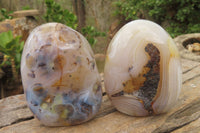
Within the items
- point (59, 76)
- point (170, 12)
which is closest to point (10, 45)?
point (59, 76)

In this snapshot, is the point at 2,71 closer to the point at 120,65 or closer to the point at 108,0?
the point at 120,65

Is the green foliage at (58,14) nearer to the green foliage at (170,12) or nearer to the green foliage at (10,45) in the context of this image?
the green foliage at (10,45)

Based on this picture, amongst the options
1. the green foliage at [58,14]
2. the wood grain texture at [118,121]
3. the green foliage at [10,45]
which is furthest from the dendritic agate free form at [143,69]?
the green foliage at [58,14]

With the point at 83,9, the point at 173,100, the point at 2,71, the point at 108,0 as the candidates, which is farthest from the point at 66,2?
the point at 173,100

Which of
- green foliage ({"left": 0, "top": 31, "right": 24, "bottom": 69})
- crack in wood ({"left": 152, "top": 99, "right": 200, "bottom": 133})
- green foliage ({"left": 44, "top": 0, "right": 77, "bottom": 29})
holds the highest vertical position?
green foliage ({"left": 44, "top": 0, "right": 77, "bottom": 29})

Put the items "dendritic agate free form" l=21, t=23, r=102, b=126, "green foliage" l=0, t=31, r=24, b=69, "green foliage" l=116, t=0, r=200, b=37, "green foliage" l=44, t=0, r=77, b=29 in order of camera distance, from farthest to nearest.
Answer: "green foliage" l=116, t=0, r=200, b=37, "green foliage" l=44, t=0, r=77, b=29, "green foliage" l=0, t=31, r=24, b=69, "dendritic agate free form" l=21, t=23, r=102, b=126

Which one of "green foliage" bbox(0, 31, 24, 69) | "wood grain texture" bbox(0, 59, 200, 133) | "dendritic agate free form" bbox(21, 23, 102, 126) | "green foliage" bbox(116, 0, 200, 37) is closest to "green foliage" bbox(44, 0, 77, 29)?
"green foliage" bbox(0, 31, 24, 69)

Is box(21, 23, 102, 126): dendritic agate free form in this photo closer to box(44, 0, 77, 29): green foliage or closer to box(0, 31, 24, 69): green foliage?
box(0, 31, 24, 69): green foliage
